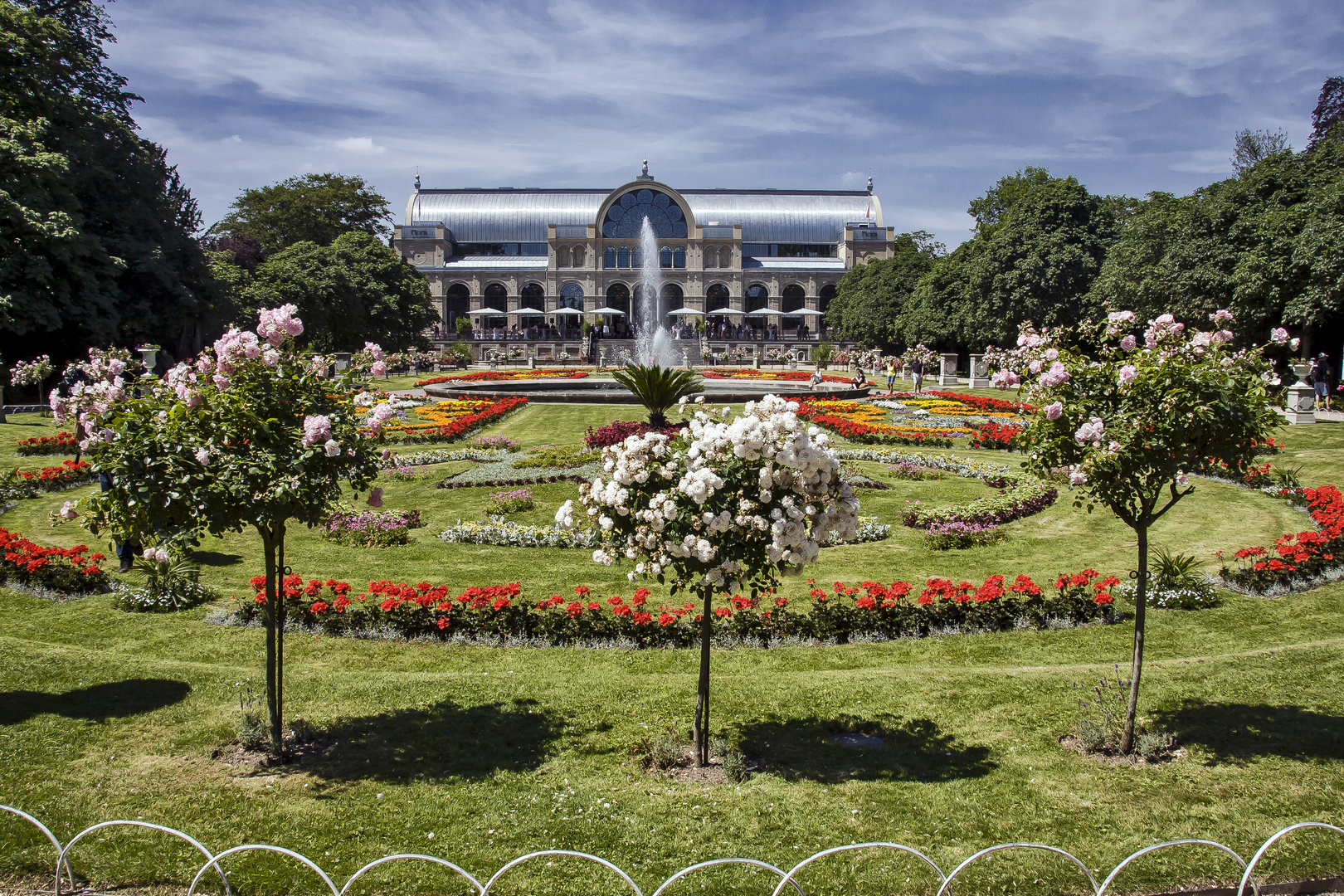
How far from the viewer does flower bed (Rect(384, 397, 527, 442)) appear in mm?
21438

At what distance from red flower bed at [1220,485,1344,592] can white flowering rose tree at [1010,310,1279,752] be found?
446 cm

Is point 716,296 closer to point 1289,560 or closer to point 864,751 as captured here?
point 1289,560

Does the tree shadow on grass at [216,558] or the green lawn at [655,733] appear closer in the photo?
the green lawn at [655,733]

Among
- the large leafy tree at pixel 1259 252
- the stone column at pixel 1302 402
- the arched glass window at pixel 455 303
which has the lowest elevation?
the stone column at pixel 1302 402

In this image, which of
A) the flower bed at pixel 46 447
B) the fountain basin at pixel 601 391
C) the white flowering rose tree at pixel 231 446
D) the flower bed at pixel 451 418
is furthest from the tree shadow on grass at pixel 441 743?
the fountain basin at pixel 601 391

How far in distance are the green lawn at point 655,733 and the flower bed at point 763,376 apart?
2849cm

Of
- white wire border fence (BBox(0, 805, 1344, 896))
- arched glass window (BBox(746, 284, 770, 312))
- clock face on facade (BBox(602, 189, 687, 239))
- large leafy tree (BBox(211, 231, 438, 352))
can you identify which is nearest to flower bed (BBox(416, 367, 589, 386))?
large leafy tree (BBox(211, 231, 438, 352))

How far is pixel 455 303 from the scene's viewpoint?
8100 centimetres

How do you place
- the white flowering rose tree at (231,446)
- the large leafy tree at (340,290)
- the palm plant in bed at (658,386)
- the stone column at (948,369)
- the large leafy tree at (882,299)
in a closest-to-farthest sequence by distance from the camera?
the white flowering rose tree at (231,446) → the palm plant in bed at (658,386) → the stone column at (948,369) → the large leafy tree at (340,290) → the large leafy tree at (882,299)

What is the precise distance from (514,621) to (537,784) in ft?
9.94

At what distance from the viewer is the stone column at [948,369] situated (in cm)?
3922

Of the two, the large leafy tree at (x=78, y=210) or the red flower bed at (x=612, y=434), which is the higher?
the large leafy tree at (x=78, y=210)

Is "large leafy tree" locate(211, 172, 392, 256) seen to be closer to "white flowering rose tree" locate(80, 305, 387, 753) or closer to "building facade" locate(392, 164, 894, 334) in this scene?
"building facade" locate(392, 164, 894, 334)

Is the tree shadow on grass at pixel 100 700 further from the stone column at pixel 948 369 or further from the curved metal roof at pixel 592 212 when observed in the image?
the curved metal roof at pixel 592 212
